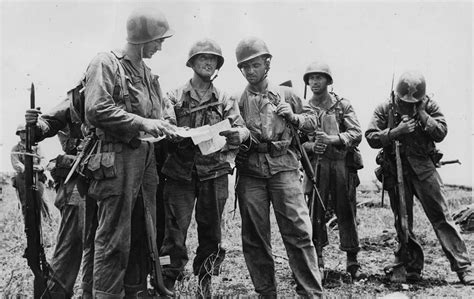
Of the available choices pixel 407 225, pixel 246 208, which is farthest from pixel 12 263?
pixel 407 225

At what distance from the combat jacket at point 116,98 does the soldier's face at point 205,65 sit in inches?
46.6

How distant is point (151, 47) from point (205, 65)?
1.24 m

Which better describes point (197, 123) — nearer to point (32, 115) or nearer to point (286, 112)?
point (286, 112)

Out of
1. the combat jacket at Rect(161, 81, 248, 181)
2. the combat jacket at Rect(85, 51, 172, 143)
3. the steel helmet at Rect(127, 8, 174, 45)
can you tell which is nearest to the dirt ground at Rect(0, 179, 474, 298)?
the combat jacket at Rect(161, 81, 248, 181)

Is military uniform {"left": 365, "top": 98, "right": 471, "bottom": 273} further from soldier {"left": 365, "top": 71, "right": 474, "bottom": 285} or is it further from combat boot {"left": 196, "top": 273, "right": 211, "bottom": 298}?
combat boot {"left": 196, "top": 273, "right": 211, "bottom": 298}

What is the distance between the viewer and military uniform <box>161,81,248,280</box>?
5.51m

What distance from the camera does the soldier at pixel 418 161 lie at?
6727 millimetres

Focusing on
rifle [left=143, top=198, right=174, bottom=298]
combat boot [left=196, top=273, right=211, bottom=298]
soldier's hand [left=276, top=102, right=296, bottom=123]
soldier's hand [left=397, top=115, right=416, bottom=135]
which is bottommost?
combat boot [left=196, top=273, right=211, bottom=298]

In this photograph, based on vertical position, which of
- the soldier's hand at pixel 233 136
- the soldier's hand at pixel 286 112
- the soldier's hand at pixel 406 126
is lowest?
the soldier's hand at pixel 233 136

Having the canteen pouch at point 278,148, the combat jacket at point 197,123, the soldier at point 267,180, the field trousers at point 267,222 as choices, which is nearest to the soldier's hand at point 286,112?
the soldier at point 267,180

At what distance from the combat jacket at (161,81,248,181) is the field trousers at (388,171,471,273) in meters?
2.68

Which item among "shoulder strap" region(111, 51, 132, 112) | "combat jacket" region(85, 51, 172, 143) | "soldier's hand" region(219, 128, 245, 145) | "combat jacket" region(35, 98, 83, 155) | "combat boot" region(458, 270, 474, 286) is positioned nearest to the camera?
"combat jacket" region(85, 51, 172, 143)

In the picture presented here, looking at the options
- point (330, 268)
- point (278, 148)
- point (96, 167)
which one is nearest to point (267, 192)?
point (278, 148)

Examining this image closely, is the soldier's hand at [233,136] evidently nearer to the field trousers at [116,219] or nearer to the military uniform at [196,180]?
the military uniform at [196,180]
